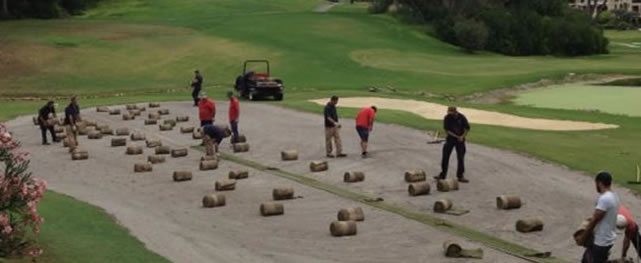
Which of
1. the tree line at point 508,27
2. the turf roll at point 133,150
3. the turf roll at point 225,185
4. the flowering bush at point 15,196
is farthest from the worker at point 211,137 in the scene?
the tree line at point 508,27

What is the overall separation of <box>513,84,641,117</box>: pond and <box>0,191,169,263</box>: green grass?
3263 cm

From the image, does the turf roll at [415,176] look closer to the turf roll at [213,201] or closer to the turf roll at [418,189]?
the turf roll at [418,189]

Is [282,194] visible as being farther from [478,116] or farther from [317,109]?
[317,109]

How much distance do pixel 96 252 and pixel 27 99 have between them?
43841 millimetres

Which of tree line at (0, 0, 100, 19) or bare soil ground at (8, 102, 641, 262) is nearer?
bare soil ground at (8, 102, 641, 262)

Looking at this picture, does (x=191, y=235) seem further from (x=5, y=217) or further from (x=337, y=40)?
(x=337, y=40)

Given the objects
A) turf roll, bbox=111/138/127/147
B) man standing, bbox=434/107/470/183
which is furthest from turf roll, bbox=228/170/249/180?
turf roll, bbox=111/138/127/147

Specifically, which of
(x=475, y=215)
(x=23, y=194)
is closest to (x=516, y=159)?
(x=475, y=215)

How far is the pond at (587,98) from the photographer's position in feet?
165

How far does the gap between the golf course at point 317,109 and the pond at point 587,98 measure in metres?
0.14

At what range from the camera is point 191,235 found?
19.0 metres

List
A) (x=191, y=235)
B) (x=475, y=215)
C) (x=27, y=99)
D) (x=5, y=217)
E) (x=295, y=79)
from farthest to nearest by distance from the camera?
(x=295, y=79) < (x=27, y=99) < (x=475, y=215) < (x=191, y=235) < (x=5, y=217)

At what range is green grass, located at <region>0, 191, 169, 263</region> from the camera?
1562 centimetres

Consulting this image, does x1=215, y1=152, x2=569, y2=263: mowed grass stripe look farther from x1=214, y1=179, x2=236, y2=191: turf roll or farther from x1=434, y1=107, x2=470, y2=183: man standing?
x1=434, y1=107, x2=470, y2=183: man standing
